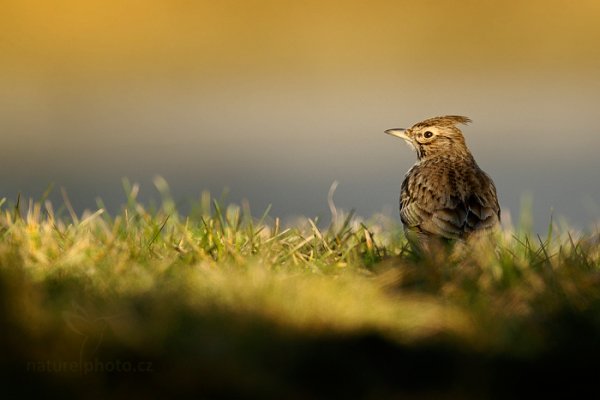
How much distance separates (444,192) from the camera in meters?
7.16

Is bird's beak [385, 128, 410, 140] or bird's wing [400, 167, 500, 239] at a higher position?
bird's beak [385, 128, 410, 140]

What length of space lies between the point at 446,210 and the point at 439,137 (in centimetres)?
142

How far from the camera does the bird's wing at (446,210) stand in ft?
22.3

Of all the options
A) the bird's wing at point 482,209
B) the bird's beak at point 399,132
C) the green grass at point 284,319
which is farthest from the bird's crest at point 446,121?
the green grass at point 284,319

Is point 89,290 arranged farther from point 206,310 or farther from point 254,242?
point 254,242

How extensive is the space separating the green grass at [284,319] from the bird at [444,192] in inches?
42.0

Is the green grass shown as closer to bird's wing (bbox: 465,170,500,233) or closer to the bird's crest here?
bird's wing (bbox: 465,170,500,233)

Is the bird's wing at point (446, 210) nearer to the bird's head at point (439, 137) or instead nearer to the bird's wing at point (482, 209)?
the bird's wing at point (482, 209)

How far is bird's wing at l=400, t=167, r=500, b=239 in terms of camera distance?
268 inches

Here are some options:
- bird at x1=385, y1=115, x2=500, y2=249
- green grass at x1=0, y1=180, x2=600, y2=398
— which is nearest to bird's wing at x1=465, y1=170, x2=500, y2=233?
bird at x1=385, y1=115, x2=500, y2=249

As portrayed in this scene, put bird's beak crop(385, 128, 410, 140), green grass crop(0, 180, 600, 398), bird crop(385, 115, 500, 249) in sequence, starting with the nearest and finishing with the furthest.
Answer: green grass crop(0, 180, 600, 398) → bird crop(385, 115, 500, 249) → bird's beak crop(385, 128, 410, 140)

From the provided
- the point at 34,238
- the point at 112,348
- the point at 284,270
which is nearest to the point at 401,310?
the point at 284,270

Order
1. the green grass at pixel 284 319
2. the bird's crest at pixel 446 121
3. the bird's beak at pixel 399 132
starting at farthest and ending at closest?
the bird's beak at pixel 399 132
the bird's crest at pixel 446 121
the green grass at pixel 284 319

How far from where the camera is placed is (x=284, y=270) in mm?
5234
